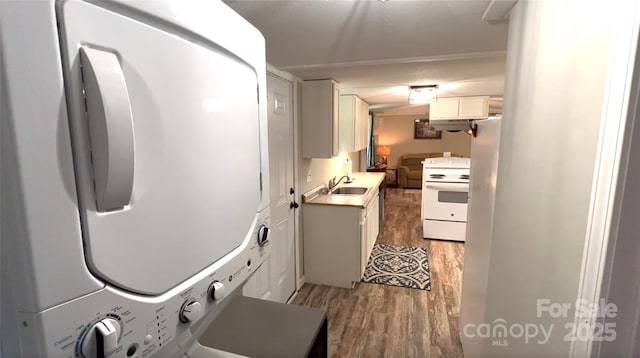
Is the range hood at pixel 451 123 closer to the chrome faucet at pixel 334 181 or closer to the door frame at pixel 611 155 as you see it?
the chrome faucet at pixel 334 181

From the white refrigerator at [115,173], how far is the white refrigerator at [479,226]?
54.7 inches

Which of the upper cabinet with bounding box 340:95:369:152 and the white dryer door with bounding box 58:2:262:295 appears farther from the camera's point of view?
the upper cabinet with bounding box 340:95:369:152

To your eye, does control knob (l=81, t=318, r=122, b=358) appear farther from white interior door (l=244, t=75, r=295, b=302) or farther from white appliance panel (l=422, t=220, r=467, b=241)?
white appliance panel (l=422, t=220, r=467, b=241)

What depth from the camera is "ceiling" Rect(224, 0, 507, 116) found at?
1311 mm

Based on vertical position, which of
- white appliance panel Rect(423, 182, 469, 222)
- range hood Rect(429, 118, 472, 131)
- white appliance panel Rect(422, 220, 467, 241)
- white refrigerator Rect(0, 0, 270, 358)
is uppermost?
range hood Rect(429, 118, 472, 131)

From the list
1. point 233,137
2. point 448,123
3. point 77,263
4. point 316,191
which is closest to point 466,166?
point 448,123

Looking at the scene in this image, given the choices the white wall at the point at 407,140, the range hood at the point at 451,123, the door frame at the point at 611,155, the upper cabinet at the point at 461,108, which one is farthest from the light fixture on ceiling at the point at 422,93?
the white wall at the point at 407,140

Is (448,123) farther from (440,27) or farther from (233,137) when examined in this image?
(233,137)

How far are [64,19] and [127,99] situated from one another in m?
0.10

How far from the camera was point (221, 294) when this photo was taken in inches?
25.0

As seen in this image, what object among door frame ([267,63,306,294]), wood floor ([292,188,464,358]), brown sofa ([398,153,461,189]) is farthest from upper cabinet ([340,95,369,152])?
brown sofa ([398,153,461,189])

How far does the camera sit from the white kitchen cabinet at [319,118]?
3027 mm

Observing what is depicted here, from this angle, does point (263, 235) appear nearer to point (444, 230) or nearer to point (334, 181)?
point (334, 181)

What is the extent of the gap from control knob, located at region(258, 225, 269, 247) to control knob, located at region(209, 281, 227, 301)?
0.18 m
